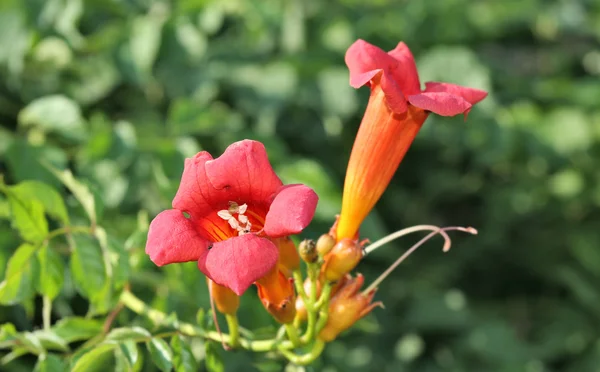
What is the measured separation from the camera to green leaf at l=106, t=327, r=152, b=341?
1.89 meters

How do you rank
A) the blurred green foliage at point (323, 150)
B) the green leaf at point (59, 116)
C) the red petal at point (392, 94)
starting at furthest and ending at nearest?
the green leaf at point (59, 116) < the blurred green foliage at point (323, 150) < the red petal at point (392, 94)

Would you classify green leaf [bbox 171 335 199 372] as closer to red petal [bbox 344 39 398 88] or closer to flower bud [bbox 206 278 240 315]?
flower bud [bbox 206 278 240 315]

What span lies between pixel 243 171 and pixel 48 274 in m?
0.74

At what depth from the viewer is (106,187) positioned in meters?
2.96

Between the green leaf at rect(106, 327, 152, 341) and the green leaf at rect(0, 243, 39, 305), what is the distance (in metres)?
0.26

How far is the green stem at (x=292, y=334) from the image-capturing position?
6.06 ft

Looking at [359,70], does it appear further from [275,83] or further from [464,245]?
[464,245]

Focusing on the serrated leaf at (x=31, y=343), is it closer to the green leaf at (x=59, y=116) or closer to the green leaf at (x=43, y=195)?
the green leaf at (x=43, y=195)

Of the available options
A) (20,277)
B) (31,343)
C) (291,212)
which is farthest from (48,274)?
(291,212)

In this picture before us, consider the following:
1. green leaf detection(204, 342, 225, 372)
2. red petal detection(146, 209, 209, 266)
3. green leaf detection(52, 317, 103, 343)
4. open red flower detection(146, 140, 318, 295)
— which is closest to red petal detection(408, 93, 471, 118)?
open red flower detection(146, 140, 318, 295)

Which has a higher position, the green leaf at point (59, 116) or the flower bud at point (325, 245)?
the green leaf at point (59, 116)

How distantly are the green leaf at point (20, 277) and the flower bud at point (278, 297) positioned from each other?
2.06 ft

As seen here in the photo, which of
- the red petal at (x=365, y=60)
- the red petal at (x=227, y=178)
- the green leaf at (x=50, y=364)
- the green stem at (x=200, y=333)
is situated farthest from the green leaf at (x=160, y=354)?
→ the red petal at (x=365, y=60)

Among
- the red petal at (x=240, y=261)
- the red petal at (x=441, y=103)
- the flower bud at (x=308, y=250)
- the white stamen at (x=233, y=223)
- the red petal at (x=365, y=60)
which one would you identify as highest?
the red petal at (x=365, y=60)
